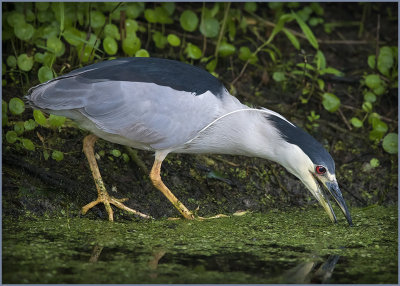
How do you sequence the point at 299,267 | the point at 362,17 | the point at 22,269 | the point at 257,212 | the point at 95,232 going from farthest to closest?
1. the point at 362,17
2. the point at 257,212
3. the point at 95,232
4. the point at 299,267
5. the point at 22,269

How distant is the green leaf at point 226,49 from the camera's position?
658 centimetres

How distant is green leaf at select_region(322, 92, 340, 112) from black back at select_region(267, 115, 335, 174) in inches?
58.0

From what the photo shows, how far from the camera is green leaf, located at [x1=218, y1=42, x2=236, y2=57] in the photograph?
21.6 ft

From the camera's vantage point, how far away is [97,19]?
20.0 feet

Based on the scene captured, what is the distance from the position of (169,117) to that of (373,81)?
2767 millimetres

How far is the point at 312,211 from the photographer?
5.50 m

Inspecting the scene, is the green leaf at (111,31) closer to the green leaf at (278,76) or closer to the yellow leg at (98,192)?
the yellow leg at (98,192)

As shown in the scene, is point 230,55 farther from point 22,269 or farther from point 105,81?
point 22,269

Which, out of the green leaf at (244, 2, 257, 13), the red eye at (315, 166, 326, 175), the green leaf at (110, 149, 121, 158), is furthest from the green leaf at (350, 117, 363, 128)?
the green leaf at (110, 149, 121, 158)

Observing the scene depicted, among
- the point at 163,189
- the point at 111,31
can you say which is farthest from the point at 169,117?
the point at 111,31

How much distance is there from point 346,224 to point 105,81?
2110 millimetres

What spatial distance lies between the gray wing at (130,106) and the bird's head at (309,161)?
700mm

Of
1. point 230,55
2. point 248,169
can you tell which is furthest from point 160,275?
point 230,55

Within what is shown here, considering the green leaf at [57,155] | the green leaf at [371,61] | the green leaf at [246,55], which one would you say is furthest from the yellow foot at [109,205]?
the green leaf at [371,61]
